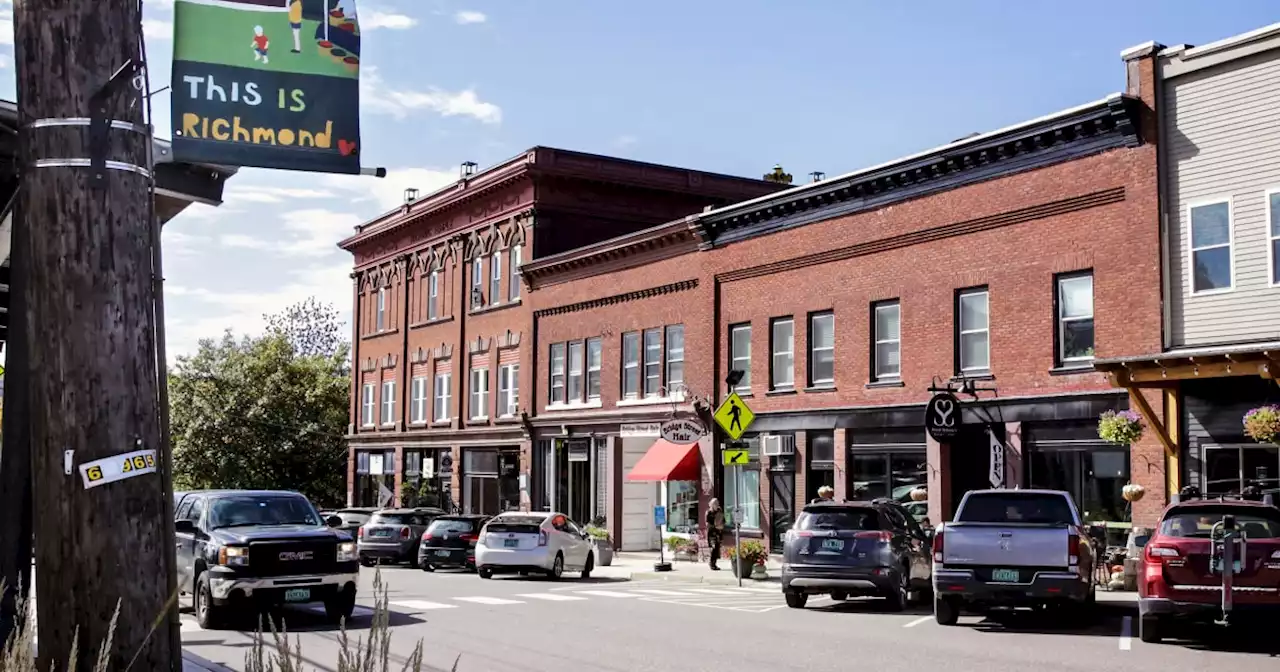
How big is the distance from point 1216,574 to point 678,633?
6267 millimetres

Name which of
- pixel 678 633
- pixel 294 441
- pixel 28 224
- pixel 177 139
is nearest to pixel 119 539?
pixel 28 224

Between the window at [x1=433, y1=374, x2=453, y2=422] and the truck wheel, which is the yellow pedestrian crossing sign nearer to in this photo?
the truck wheel

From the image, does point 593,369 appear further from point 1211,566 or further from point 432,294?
point 1211,566

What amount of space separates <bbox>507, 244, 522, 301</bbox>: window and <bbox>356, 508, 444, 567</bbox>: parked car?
11526mm

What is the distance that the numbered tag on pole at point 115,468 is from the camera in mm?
4812

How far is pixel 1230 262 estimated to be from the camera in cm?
2298

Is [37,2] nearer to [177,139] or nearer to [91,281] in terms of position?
[91,281]

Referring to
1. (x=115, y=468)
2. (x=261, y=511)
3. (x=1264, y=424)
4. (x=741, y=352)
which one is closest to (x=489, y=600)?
(x=261, y=511)

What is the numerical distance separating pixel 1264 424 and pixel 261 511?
15.1 metres

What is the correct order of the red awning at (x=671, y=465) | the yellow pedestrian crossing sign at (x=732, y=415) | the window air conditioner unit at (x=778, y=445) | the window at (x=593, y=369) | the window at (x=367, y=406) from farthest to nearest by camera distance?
the window at (x=367, y=406) < the window at (x=593, y=369) < the red awning at (x=671, y=465) < the window air conditioner unit at (x=778, y=445) < the yellow pedestrian crossing sign at (x=732, y=415)

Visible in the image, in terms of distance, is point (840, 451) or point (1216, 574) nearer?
point (1216, 574)

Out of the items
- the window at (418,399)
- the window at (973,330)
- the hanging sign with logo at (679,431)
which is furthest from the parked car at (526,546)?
the window at (418,399)

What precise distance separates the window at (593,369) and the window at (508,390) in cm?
415

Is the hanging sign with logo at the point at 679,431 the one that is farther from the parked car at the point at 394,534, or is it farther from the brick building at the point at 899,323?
the parked car at the point at 394,534
